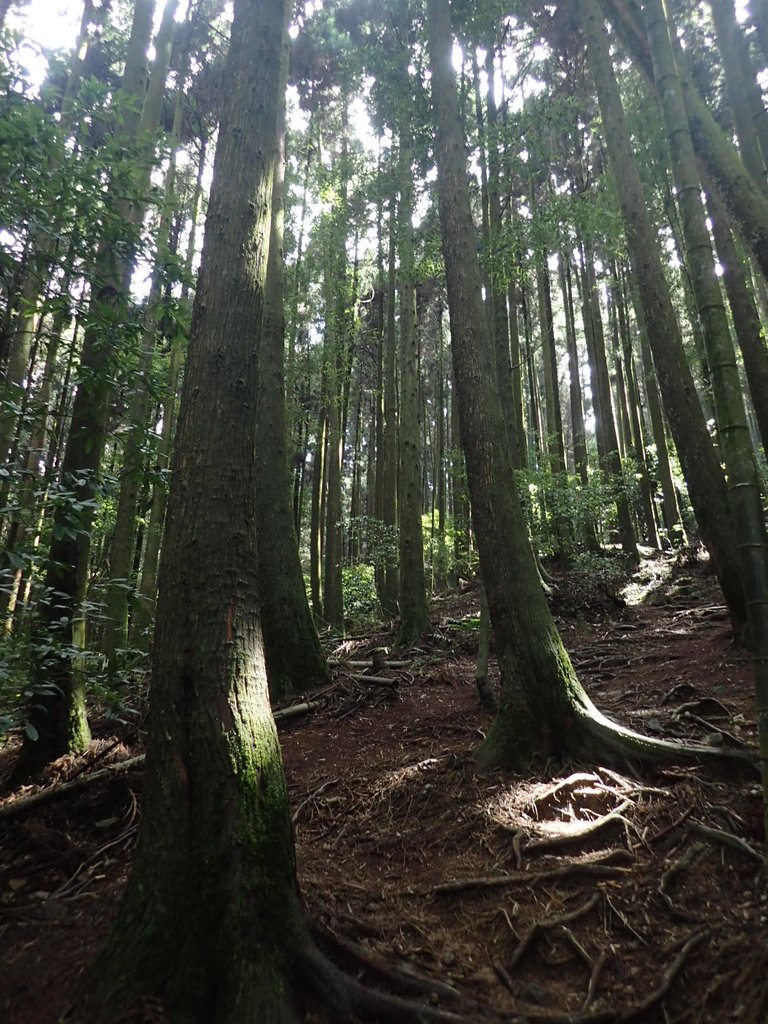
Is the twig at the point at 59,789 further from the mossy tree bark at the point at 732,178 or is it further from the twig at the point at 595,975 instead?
the mossy tree bark at the point at 732,178

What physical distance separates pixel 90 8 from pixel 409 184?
646 centimetres

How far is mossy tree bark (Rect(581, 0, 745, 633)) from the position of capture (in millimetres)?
5332

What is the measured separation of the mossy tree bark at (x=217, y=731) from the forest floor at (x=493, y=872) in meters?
0.28

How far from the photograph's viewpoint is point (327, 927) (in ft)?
7.78

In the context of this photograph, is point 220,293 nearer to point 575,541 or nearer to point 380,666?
point 380,666

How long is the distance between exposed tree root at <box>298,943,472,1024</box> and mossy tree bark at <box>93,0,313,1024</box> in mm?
75

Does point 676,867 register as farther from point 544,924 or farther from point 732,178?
point 732,178

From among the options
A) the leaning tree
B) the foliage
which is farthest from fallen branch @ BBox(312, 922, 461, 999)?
the foliage

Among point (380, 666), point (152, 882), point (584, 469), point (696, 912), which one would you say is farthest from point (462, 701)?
point (584, 469)

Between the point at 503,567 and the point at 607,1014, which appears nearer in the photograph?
the point at 607,1014

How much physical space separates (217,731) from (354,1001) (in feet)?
3.53

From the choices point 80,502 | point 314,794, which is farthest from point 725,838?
point 80,502

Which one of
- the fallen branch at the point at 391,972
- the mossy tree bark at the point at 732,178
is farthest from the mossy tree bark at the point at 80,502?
the mossy tree bark at the point at 732,178

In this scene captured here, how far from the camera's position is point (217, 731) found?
7.24 ft
